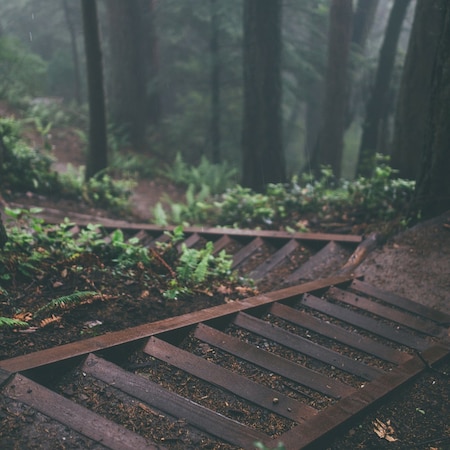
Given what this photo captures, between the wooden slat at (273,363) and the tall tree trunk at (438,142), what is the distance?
13.0 feet

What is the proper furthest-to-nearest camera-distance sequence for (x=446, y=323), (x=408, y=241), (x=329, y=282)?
(x=408, y=241) < (x=329, y=282) < (x=446, y=323)

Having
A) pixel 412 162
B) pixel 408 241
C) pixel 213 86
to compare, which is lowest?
pixel 408 241

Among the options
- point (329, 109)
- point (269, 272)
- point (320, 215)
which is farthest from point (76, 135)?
point (269, 272)

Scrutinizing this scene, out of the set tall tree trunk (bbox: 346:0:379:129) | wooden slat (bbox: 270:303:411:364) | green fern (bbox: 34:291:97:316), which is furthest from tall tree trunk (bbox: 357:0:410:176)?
green fern (bbox: 34:291:97:316)

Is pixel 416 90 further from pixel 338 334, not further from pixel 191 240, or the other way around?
pixel 338 334

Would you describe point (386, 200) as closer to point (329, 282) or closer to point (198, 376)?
point (329, 282)

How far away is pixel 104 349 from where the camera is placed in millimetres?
3756

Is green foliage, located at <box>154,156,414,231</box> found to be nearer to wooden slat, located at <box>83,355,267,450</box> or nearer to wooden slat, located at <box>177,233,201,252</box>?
wooden slat, located at <box>177,233,201,252</box>

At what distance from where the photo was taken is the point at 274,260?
7430mm

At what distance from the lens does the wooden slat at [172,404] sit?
10.3 feet

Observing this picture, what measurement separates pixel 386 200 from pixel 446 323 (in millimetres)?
3402

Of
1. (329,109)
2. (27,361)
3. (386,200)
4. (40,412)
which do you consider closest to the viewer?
(40,412)

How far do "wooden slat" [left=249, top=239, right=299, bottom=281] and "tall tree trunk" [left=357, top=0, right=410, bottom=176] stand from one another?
30.1 feet

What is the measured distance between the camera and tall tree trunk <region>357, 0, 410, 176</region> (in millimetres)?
16328
